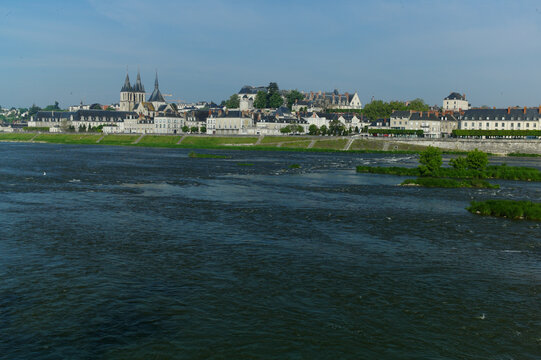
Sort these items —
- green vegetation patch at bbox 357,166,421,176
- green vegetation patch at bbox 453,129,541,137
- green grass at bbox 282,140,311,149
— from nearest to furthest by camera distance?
green vegetation patch at bbox 357,166,421,176 → green grass at bbox 282,140,311,149 → green vegetation patch at bbox 453,129,541,137

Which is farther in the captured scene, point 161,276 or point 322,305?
point 161,276

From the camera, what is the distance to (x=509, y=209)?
119 feet

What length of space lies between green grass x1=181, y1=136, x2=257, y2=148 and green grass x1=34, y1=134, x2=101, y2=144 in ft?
102

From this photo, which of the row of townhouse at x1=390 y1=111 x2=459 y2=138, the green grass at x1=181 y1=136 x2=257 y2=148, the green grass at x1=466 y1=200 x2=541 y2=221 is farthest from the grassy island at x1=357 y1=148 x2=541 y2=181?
the row of townhouse at x1=390 y1=111 x2=459 y2=138

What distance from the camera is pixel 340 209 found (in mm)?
38719

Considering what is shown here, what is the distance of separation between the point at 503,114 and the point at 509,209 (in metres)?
122

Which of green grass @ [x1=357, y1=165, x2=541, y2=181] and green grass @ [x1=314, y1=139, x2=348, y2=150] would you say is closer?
green grass @ [x1=357, y1=165, x2=541, y2=181]

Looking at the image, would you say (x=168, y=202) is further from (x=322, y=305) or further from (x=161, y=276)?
(x=322, y=305)

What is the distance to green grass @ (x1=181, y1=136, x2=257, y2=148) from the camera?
137762 mm

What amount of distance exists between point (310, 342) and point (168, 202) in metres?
26.9

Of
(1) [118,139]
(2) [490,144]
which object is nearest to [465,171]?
(2) [490,144]

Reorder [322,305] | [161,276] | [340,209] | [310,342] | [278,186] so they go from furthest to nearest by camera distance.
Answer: [278,186] → [340,209] → [161,276] → [322,305] → [310,342]

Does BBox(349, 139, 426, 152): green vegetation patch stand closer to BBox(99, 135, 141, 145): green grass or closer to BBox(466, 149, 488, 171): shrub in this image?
BBox(466, 149, 488, 171): shrub

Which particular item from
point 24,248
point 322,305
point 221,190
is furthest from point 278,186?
point 322,305
